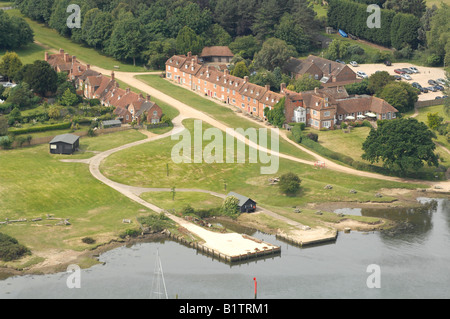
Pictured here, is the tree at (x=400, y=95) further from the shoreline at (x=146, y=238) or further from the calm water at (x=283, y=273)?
the calm water at (x=283, y=273)

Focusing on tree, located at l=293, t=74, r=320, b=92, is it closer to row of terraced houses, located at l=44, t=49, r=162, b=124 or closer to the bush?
row of terraced houses, located at l=44, t=49, r=162, b=124

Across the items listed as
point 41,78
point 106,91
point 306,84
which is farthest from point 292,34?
point 41,78

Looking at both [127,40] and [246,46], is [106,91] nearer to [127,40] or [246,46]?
[127,40]

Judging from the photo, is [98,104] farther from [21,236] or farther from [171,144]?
[21,236]

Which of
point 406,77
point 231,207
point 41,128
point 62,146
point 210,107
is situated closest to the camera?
point 231,207

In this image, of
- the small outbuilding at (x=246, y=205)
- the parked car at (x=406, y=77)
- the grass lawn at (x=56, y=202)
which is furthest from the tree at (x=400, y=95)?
the grass lawn at (x=56, y=202)

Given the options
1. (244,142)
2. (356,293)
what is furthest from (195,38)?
(356,293)

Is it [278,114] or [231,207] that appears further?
[278,114]

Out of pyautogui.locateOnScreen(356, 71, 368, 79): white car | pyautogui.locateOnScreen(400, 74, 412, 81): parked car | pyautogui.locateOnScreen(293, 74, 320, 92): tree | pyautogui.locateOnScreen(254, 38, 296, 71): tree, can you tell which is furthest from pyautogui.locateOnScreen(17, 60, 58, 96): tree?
pyautogui.locateOnScreen(400, 74, 412, 81): parked car
